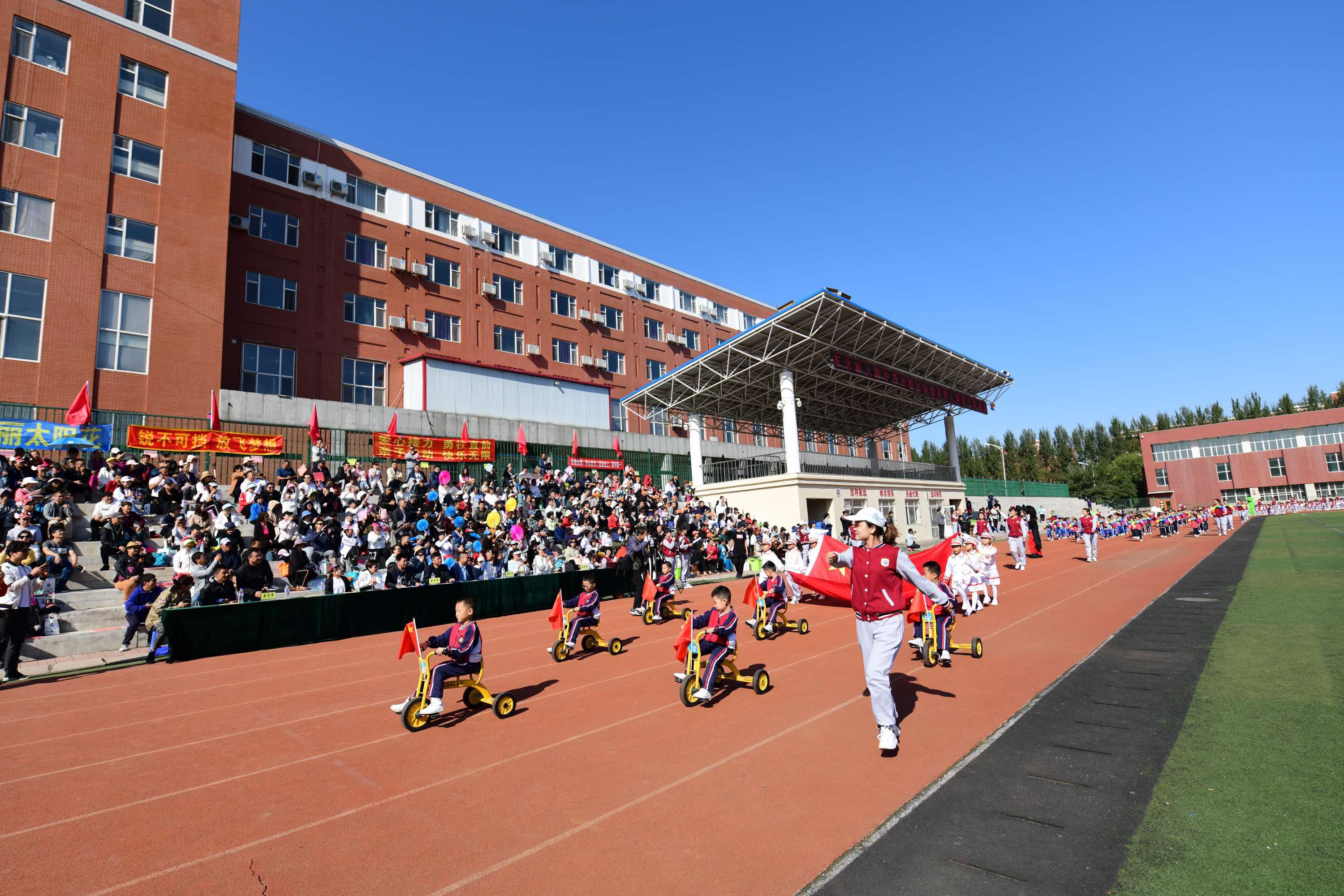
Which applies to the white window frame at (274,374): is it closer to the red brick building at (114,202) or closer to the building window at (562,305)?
the red brick building at (114,202)

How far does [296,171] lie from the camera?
1304 inches

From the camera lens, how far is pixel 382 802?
5816 mm

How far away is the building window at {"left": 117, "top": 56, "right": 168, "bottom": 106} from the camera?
2533 cm

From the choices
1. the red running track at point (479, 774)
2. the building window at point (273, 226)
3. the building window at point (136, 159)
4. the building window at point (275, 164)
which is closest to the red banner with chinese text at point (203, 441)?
the building window at point (136, 159)

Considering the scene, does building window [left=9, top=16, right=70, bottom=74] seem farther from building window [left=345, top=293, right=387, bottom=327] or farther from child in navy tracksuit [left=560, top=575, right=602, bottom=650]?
child in navy tracksuit [left=560, top=575, right=602, bottom=650]

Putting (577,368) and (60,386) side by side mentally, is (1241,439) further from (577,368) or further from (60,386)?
(60,386)

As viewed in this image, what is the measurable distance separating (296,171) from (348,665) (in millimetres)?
31242

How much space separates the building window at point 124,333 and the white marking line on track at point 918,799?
30.0 meters

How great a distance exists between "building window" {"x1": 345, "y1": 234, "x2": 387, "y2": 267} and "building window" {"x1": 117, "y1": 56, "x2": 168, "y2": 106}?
374 inches

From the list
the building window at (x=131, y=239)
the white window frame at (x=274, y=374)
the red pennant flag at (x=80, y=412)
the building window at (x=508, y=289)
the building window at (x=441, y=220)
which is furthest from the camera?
the building window at (x=508, y=289)

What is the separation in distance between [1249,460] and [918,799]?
103m

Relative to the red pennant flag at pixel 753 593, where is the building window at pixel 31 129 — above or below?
above

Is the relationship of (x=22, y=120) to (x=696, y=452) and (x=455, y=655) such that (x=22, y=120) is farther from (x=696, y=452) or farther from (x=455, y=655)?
(x=696, y=452)

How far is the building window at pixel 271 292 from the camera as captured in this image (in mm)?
30766
